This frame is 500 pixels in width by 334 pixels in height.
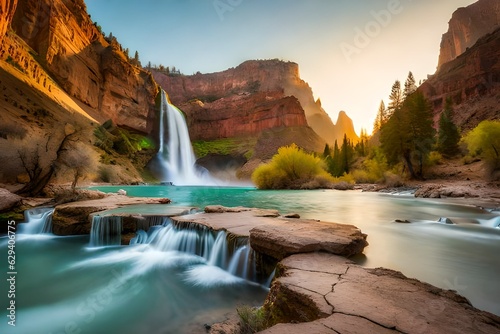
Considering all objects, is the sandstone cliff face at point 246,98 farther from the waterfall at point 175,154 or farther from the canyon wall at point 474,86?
the canyon wall at point 474,86

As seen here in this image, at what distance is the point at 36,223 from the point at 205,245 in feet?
26.0

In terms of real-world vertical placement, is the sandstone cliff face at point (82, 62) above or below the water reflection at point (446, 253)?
above

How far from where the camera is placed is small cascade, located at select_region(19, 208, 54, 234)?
9445 millimetres

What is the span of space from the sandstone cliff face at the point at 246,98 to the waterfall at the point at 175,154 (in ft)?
60.7

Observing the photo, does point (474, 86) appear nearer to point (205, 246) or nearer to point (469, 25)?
point (469, 25)

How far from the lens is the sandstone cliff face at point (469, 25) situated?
89850mm

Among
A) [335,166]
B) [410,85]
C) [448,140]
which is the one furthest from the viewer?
[410,85]

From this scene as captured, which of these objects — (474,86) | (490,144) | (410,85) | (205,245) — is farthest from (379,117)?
(205,245)

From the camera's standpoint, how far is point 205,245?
270 inches

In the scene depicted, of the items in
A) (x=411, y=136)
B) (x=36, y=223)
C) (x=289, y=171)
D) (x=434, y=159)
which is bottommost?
(x=36, y=223)

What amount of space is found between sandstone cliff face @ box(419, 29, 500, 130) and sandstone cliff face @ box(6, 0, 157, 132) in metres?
73.5

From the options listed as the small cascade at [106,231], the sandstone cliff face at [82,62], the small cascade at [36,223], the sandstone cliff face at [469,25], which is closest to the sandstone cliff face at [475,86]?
the sandstone cliff face at [469,25]

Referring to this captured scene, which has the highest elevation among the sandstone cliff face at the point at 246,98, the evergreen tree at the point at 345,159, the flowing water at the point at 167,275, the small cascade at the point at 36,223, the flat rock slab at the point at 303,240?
the sandstone cliff face at the point at 246,98

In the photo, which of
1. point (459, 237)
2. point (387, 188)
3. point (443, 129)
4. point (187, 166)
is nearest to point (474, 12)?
point (443, 129)
